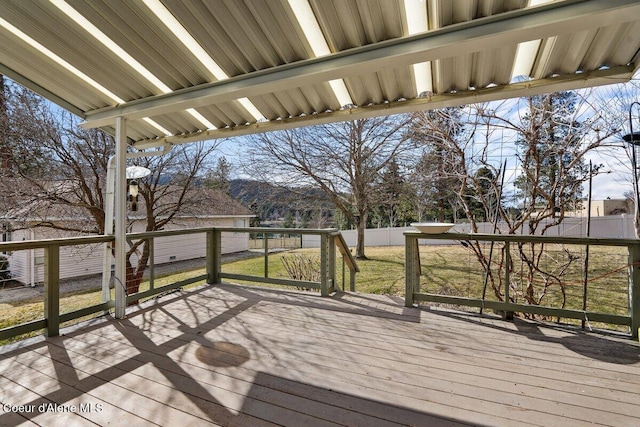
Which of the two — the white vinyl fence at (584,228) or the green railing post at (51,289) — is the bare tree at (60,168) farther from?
the white vinyl fence at (584,228)

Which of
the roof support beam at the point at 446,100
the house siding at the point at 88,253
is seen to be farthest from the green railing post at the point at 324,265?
the house siding at the point at 88,253

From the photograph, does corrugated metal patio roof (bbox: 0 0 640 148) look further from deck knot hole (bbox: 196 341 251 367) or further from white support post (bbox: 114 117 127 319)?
deck knot hole (bbox: 196 341 251 367)

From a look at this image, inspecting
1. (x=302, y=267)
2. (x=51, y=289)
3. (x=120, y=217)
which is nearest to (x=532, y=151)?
(x=302, y=267)

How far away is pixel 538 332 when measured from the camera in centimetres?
308

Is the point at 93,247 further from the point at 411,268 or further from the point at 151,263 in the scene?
the point at 411,268

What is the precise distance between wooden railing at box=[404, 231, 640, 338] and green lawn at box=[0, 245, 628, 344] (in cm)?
33

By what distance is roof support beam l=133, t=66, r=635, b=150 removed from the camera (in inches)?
106

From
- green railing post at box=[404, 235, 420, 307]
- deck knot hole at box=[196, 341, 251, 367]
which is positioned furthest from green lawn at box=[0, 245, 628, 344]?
deck knot hole at box=[196, 341, 251, 367]

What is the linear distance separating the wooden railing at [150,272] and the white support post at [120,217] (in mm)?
182

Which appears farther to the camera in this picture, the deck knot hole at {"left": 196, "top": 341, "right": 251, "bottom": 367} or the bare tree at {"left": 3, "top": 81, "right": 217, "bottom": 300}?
the bare tree at {"left": 3, "top": 81, "right": 217, "bottom": 300}

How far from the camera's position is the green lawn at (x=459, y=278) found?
450 centimetres

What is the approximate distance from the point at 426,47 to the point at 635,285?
9.86 feet

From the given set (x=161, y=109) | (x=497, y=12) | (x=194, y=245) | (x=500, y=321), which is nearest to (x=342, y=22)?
(x=497, y=12)

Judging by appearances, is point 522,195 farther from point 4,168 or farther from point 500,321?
point 4,168
